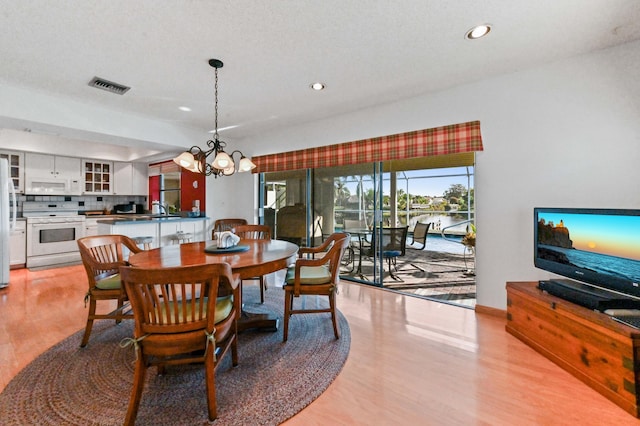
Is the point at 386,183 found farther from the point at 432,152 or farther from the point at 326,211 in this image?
the point at 326,211

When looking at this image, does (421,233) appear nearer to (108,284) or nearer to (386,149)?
(386,149)

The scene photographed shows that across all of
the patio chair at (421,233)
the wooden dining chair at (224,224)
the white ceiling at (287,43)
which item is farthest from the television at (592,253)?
the wooden dining chair at (224,224)

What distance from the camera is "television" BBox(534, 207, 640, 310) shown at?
184 centimetres

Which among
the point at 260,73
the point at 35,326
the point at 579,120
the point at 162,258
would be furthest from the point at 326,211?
the point at 35,326

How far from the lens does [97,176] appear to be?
5.96 m

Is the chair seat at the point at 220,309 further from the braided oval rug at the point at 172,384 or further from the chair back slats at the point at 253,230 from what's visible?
the chair back slats at the point at 253,230

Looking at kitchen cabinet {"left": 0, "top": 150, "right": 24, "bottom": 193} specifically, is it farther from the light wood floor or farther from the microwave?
the light wood floor

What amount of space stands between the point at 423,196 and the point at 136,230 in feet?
19.9

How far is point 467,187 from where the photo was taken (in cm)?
620

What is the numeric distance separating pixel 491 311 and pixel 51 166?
7.51 metres

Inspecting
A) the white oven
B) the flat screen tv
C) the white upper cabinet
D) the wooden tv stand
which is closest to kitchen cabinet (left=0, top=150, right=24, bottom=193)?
the white upper cabinet

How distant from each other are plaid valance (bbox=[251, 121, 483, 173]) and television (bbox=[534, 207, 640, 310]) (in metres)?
1.02

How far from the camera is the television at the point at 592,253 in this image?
1.84 metres

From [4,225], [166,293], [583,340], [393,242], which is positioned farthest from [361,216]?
[4,225]
